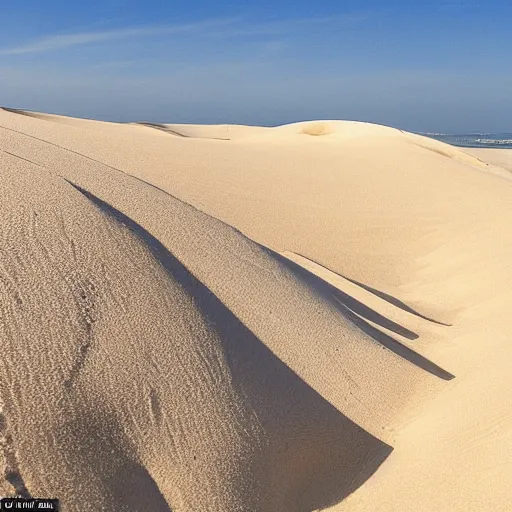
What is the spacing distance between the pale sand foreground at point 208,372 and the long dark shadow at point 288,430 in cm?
1

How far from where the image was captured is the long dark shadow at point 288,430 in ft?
8.75

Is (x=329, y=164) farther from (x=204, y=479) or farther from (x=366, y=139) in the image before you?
(x=204, y=479)

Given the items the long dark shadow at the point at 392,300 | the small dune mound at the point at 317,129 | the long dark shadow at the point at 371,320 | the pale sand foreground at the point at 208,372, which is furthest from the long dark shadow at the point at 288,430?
the small dune mound at the point at 317,129

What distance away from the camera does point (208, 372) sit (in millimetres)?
2775

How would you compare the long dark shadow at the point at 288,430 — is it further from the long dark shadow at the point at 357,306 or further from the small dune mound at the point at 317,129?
the small dune mound at the point at 317,129

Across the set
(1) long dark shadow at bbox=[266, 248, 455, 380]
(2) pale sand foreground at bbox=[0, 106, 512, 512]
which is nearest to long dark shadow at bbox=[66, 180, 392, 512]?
(2) pale sand foreground at bbox=[0, 106, 512, 512]

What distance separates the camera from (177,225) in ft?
13.0

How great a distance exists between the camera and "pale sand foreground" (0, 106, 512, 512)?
2.28m

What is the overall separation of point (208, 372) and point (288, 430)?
1.61 ft

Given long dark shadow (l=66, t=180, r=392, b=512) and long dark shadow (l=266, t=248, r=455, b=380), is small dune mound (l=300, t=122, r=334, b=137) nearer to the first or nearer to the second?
long dark shadow (l=266, t=248, r=455, b=380)

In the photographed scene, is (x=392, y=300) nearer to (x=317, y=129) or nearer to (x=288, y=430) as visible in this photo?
(x=288, y=430)

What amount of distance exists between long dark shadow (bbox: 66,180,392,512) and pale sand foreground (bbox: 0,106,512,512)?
0.01 metres

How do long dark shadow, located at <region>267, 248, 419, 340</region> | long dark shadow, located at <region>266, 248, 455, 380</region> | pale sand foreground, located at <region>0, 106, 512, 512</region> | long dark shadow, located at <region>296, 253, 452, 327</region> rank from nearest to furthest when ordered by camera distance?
pale sand foreground, located at <region>0, 106, 512, 512</region> < long dark shadow, located at <region>266, 248, 455, 380</region> < long dark shadow, located at <region>267, 248, 419, 340</region> < long dark shadow, located at <region>296, 253, 452, 327</region>

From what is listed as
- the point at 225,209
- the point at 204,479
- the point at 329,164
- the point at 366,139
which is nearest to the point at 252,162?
the point at 329,164
